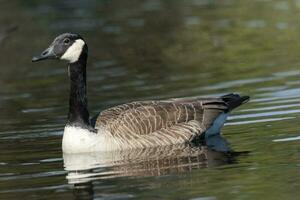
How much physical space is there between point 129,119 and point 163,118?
0.60 metres

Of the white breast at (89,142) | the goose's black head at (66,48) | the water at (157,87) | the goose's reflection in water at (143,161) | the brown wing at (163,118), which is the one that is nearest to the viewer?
the water at (157,87)

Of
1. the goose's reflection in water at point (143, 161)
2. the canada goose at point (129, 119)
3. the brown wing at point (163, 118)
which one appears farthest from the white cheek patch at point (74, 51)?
the goose's reflection in water at point (143, 161)

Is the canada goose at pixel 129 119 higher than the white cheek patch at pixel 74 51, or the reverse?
the white cheek patch at pixel 74 51

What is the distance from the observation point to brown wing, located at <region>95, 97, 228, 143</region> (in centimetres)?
1642

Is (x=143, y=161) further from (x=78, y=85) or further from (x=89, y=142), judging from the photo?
(x=78, y=85)

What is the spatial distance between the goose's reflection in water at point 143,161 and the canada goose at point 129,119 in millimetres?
162

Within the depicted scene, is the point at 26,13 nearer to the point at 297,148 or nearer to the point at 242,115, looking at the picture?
the point at 242,115

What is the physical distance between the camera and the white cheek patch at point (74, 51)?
1692 cm

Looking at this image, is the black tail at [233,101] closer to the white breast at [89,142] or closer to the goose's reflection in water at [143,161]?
the goose's reflection in water at [143,161]

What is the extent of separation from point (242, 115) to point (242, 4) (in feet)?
57.4

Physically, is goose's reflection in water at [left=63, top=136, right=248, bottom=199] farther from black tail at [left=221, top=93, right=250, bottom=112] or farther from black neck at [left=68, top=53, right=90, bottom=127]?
black neck at [left=68, top=53, right=90, bottom=127]

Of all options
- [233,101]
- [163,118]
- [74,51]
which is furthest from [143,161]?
[74,51]

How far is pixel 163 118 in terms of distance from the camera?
16.7m

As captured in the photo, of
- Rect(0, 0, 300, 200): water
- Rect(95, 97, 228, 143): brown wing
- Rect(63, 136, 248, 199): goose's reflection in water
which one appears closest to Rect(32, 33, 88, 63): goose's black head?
Rect(95, 97, 228, 143): brown wing
